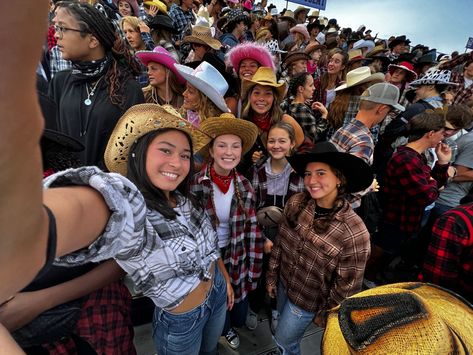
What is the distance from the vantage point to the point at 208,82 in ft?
7.91

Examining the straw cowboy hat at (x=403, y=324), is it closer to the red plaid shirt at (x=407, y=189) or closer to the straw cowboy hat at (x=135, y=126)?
the straw cowboy hat at (x=135, y=126)

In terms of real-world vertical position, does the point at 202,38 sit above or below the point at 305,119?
above

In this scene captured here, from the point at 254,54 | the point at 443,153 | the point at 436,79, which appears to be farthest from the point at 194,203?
the point at 436,79

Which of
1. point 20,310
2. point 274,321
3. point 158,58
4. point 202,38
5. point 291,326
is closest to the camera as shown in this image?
point 20,310

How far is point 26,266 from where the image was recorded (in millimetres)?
377

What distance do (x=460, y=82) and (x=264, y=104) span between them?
448 centimetres

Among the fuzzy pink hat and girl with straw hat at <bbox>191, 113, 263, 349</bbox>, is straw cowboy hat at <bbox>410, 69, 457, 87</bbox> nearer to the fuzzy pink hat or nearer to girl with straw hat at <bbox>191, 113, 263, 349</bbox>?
the fuzzy pink hat

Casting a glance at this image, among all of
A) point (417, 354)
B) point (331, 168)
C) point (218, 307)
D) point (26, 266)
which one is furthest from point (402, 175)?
point (26, 266)

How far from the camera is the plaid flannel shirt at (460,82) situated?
4.65 meters

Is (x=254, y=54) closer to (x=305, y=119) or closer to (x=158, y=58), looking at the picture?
(x=305, y=119)

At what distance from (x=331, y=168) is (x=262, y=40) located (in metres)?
4.93

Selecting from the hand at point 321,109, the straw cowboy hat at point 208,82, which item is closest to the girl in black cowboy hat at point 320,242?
the straw cowboy hat at point 208,82

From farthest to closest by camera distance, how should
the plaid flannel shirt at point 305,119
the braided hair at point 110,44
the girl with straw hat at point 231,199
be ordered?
the plaid flannel shirt at point 305,119 → the girl with straw hat at point 231,199 → the braided hair at point 110,44

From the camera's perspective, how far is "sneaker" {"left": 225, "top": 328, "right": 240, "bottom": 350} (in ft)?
7.61
